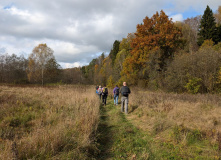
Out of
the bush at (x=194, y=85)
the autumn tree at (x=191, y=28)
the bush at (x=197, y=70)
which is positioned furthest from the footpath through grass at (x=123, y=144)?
the autumn tree at (x=191, y=28)

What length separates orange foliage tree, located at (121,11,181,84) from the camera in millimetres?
21578

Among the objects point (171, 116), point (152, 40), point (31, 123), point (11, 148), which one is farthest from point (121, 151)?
point (152, 40)

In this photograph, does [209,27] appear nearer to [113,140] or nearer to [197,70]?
[197,70]

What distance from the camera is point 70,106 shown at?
8227 mm

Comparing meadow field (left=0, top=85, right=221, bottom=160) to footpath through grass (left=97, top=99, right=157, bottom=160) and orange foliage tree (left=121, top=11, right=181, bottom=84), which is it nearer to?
footpath through grass (left=97, top=99, right=157, bottom=160)

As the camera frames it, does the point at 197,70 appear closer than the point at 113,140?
No

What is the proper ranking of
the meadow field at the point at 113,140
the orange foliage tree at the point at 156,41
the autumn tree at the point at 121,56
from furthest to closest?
the autumn tree at the point at 121,56 < the orange foliage tree at the point at 156,41 < the meadow field at the point at 113,140

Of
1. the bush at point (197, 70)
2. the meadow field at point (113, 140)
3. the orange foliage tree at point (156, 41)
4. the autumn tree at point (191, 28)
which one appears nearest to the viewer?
the meadow field at point (113, 140)

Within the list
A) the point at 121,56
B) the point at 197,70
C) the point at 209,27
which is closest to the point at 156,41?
the point at 197,70

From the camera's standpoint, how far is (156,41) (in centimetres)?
2183

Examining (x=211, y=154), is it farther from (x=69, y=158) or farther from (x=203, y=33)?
(x=203, y=33)

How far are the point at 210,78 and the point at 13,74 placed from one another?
54.7 m

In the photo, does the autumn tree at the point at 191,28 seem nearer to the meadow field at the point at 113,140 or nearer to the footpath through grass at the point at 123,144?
the meadow field at the point at 113,140

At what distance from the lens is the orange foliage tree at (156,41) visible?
850 inches
